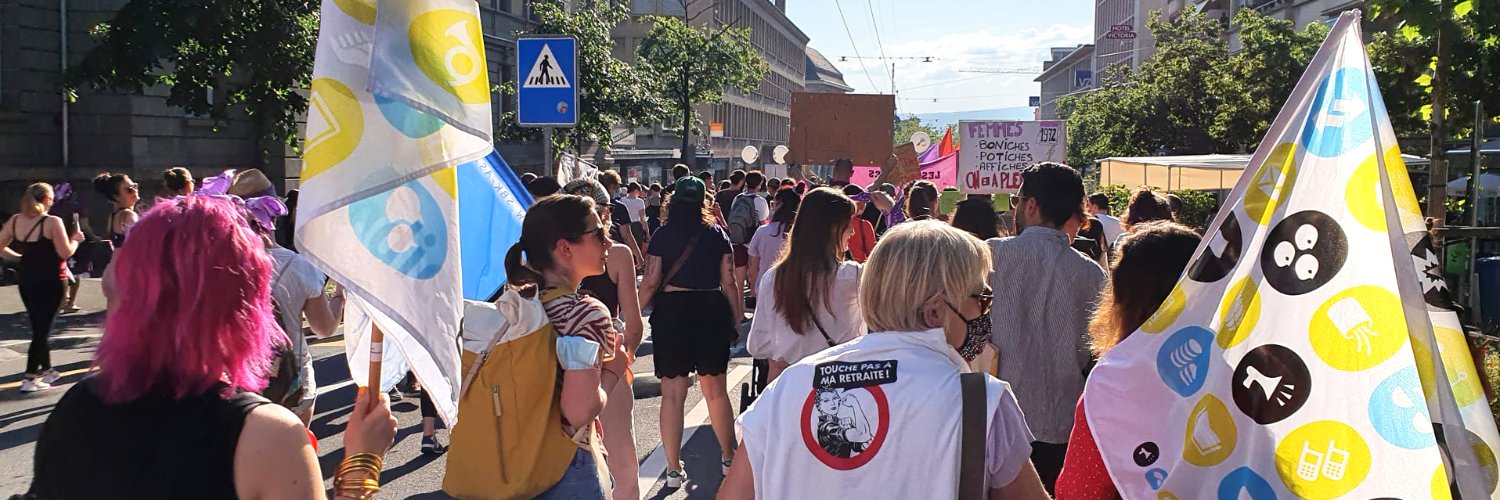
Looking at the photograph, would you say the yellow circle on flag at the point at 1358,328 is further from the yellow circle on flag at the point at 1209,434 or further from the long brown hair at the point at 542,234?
the long brown hair at the point at 542,234

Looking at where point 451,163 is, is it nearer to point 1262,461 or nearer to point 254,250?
point 254,250

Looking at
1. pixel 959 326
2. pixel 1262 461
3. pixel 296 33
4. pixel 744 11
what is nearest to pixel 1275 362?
pixel 1262 461

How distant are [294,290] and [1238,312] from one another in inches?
127

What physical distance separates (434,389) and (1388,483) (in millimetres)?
2058

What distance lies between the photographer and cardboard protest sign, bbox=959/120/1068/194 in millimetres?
13789

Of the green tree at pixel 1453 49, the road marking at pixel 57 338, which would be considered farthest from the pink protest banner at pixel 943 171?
the road marking at pixel 57 338

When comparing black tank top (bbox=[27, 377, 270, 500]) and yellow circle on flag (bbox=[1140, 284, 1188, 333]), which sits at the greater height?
yellow circle on flag (bbox=[1140, 284, 1188, 333])

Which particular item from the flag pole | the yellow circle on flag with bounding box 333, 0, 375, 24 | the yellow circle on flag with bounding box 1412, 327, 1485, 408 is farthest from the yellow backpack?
the yellow circle on flag with bounding box 1412, 327, 1485, 408

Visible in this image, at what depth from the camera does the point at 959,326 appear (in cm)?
260

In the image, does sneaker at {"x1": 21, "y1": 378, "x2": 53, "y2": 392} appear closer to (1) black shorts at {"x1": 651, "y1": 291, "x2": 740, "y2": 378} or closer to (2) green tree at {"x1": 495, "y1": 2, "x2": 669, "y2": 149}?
(1) black shorts at {"x1": 651, "y1": 291, "x2": 740, "y2": 378}

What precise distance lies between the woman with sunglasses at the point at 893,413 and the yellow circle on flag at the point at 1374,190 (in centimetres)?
69

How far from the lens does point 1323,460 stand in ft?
7.25

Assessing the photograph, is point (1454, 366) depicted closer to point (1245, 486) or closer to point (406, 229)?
point (1245, 486)

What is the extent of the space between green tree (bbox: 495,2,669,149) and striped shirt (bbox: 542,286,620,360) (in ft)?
74.3
